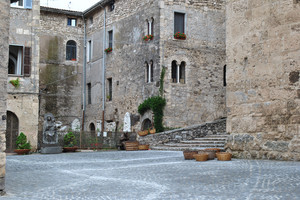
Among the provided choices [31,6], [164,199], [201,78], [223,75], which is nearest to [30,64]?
[31,6]

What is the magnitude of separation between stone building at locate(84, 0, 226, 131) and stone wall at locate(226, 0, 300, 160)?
987cm

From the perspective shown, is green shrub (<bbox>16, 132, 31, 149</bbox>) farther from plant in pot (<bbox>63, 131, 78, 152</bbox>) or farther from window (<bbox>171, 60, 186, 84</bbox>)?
window (<bbox>171, 60, 186, 84</bbox>)

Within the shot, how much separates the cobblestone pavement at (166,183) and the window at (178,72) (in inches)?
477

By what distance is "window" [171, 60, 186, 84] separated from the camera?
21.8 metres

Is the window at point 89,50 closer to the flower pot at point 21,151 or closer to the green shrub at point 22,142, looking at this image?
the green shrub at point 22,142

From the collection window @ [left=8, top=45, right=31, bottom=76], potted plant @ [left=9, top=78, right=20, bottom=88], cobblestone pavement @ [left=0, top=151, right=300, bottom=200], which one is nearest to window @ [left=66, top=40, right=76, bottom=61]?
window @ [left=8, top=45, right=31, bottom=76]

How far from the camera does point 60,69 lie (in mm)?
28656

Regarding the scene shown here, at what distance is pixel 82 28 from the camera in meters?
29.6

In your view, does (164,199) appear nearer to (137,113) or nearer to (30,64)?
(30,64)

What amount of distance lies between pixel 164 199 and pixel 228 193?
101 cm

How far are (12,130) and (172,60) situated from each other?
8651 millimetres

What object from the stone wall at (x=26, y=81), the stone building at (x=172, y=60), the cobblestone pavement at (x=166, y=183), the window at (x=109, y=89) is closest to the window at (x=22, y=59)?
the stone wall at (x=26, y=81)

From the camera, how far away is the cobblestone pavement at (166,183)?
20.0ft

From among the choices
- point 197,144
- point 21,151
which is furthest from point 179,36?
point 21,151
